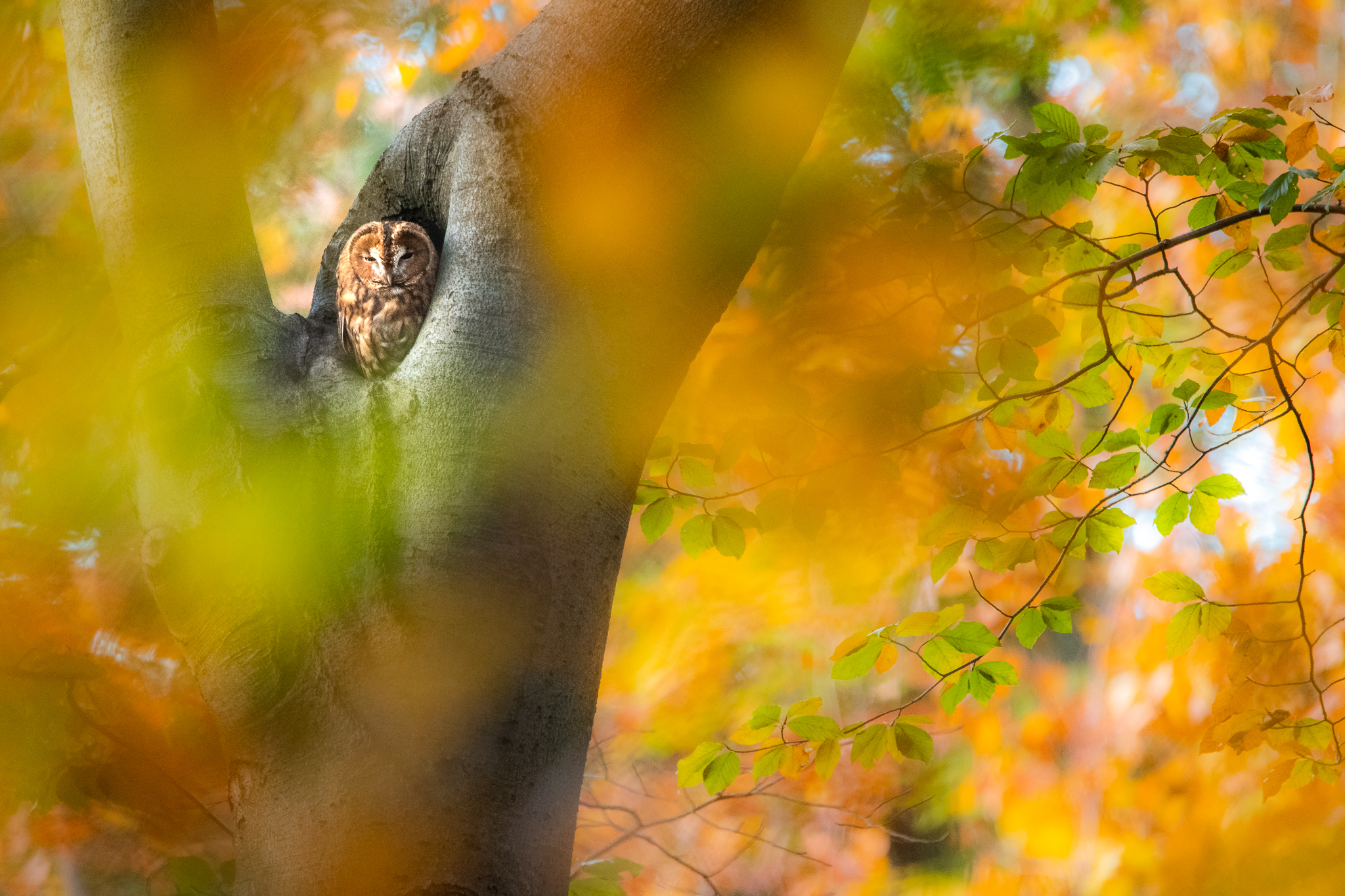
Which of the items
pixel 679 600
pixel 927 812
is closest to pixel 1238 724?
pixel 679 600

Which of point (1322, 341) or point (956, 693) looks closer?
point (956, 693)

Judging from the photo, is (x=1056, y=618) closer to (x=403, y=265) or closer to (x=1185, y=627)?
(x=1185, y=627)

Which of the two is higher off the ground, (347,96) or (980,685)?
(347,96)

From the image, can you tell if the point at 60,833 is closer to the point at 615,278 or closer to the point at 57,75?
the point at 57,75

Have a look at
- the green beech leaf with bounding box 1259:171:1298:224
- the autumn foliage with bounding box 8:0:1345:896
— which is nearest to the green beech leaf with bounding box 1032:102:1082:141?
the autumn foliage with bounding box 8:0:1345:896

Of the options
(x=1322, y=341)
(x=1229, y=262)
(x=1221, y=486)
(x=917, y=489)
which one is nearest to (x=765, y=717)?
(x=1221, y=486)

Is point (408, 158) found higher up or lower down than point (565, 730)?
higher up

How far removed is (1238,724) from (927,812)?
8.81 ft

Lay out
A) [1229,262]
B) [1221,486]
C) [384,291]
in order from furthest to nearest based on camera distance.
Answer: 1. [1229,262]
2. [1221,486]
3. [384,291]

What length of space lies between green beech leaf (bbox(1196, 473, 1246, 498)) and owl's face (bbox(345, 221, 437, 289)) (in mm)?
1168

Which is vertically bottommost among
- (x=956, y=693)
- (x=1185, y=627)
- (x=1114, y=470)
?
(x=1185, y=627)

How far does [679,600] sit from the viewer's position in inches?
137

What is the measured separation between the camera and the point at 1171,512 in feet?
4.06

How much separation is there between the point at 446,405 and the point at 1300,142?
1.44 metres
